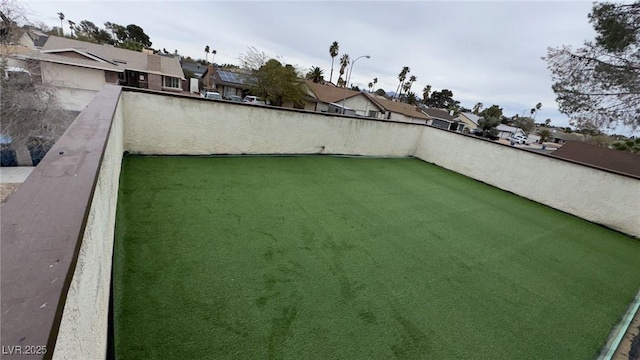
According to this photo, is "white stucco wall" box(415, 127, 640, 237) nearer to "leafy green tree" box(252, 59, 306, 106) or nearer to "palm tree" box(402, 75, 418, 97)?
"leafy green tree" box(252, 59, 306, 106)

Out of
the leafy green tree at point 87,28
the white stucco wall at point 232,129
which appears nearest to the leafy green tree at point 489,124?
the white stucco wall at point 232,129

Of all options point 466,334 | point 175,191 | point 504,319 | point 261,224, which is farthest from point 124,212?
point 504,319

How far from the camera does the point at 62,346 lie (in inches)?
25.9

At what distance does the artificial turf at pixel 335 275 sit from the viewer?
1.96 metres

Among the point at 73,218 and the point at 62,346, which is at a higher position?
the point at 73,218

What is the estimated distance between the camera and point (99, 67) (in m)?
17.2

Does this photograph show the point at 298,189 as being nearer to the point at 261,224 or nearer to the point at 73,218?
the point at 261,224

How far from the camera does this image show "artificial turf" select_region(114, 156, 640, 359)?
1957mm

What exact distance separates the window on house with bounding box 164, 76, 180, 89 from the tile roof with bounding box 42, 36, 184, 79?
0.70m

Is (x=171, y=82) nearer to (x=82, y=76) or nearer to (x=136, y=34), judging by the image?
(x=82, y=76)

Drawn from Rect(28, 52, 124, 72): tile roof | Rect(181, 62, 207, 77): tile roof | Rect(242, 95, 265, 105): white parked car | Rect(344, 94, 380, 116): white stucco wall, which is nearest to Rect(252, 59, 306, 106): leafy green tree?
Rect(242, 95, 265, 105): white parked car

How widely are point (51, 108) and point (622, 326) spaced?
12.7 m

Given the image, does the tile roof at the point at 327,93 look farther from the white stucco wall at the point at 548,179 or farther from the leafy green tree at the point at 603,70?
the leafy green tree at the point at 603,70

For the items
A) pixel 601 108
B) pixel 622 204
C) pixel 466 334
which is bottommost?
pixel 466 334
